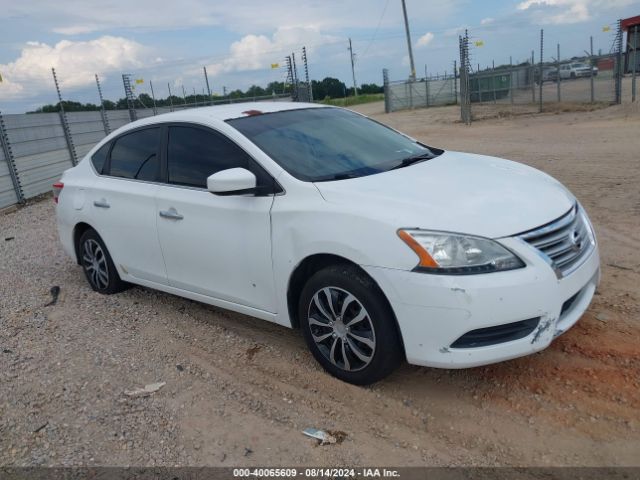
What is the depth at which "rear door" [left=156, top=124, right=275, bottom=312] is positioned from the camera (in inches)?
143

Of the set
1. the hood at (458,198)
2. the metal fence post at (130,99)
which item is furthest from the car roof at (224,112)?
the metal fence post at (130,99)

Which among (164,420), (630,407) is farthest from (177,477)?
(630,407)

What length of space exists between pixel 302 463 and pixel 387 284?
1.02 metres

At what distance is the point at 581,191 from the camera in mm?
7461

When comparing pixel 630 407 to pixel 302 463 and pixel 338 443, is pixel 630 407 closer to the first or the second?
pixel 338 443

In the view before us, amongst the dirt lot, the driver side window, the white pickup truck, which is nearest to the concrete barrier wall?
the dirt lot

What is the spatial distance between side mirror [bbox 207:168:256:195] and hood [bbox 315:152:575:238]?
46 centimetres

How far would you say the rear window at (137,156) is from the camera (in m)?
4.54

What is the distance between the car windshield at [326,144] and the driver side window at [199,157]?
0.48 ft

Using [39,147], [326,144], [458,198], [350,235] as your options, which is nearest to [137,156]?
[326,144]

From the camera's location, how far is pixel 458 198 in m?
3.12

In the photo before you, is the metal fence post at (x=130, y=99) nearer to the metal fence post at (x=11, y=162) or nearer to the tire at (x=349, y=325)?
the metal fence post at (x=11, y=162)

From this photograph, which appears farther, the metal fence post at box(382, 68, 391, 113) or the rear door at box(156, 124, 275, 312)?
the metal fence post at box(382, 68, 391, 113)

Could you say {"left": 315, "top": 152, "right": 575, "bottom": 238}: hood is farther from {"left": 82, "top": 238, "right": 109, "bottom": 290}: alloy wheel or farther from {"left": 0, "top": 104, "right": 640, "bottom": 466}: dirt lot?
{"left": 82, "top": 238, "right": 109, "bottom": 290}: alloy wheel
